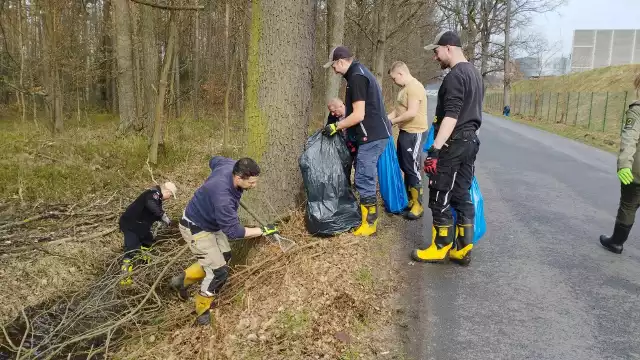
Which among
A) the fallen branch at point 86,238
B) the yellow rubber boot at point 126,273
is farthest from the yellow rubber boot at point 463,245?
the fallen branch at point 86,238

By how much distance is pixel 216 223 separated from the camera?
3768 millimetres

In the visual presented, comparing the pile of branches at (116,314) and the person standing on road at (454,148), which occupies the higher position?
the person standing on road at (454,148)

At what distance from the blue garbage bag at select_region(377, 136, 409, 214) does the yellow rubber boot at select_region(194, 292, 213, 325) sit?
238 centimetres

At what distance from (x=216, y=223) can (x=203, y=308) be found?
0.67 metres

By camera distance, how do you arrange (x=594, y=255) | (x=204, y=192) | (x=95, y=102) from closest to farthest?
1. (x=204, y=192)
2. (x=594, y=255)
3. (x=95, y=102)

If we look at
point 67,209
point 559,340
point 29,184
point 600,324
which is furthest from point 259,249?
point 29,184

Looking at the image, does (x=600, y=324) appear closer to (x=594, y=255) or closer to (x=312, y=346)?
(x=594, y=255)

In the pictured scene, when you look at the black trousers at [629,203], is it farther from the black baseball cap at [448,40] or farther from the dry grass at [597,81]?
the dry grass at [597,81]

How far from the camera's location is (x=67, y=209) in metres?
6.68

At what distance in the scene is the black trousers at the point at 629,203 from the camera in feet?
14.2

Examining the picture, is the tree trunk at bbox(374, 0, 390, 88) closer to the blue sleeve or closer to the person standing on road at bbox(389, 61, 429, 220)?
the person standing on road at bbox(389, 61, 429, 220)

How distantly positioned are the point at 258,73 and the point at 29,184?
4708mm

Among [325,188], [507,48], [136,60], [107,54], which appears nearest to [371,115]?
[325,188]

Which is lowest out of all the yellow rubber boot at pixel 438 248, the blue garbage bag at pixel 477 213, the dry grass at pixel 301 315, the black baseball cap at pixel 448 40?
the dry grass at pixel 301 315
